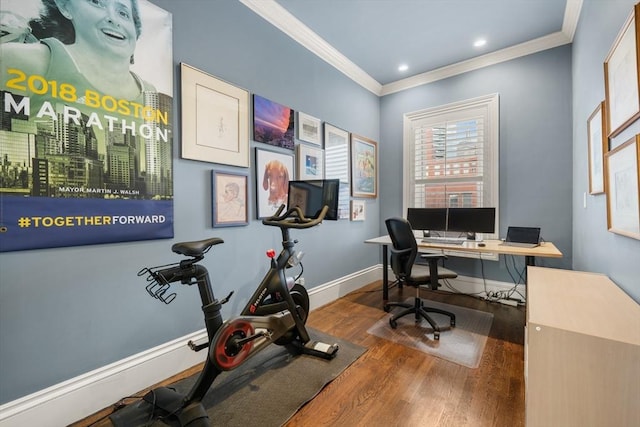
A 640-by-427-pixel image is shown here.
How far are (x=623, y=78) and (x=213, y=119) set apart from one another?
95.9 inches

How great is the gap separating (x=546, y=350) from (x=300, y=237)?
207 centimetres

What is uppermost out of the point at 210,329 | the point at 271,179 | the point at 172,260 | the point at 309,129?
the point at 309,129

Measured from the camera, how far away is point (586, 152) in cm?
224

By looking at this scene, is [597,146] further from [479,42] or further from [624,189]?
[479,42]

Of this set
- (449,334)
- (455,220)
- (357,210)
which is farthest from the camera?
(357,210)

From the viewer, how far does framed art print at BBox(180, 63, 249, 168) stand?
1.89 meters

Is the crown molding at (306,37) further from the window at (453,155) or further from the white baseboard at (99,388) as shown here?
the white baseboard at (99,388)

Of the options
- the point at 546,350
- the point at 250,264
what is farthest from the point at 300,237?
the point at 546,350

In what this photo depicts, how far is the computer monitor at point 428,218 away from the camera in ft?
10.6

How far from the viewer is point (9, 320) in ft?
4.17

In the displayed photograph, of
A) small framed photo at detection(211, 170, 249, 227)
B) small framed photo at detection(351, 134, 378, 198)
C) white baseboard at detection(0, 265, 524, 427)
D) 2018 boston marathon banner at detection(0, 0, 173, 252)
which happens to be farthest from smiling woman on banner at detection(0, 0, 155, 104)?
small framed photo at detection(351, 134, 378, 198)

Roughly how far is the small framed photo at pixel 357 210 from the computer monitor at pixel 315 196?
5.06 feet

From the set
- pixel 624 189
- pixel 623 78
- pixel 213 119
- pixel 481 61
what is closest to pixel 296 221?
pixel 213 119

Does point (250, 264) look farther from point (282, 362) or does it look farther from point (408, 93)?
point (408, 93)
